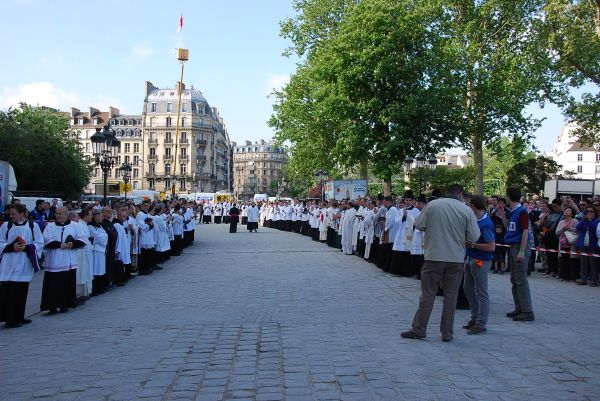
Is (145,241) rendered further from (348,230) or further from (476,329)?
(476,329)

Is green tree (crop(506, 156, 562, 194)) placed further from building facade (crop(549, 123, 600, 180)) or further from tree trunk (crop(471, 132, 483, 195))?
building facade (crop(549, 123, 600, 180))

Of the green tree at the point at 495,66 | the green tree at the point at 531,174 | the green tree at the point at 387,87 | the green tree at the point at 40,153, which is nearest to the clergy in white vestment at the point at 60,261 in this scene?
the green tree at the point at 387,87

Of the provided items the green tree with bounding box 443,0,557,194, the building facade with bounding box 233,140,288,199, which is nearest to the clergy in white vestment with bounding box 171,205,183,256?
the green tree with bounding box 443,0,557,194

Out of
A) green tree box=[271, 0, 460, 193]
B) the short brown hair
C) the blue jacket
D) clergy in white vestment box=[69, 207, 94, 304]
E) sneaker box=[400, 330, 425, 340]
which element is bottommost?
sneaker box=[400, 330, 425, 340]

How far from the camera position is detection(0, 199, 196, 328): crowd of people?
9.33m

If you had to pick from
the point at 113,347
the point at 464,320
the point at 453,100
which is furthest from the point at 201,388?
the point at 453,100

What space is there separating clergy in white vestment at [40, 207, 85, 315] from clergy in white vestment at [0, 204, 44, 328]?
663 millimetres

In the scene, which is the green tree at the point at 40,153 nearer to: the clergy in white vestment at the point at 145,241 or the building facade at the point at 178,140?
the clergy in white vestment at the point at 145,241

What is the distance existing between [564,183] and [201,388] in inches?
1599

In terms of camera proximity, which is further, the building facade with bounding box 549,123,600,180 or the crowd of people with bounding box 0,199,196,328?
the building facade with bounding box 549,123,600,180

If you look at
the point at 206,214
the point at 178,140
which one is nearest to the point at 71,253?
the point at 206,214

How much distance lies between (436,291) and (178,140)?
377 feet

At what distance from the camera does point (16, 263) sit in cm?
933

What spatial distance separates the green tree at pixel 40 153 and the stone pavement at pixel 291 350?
124 feet
